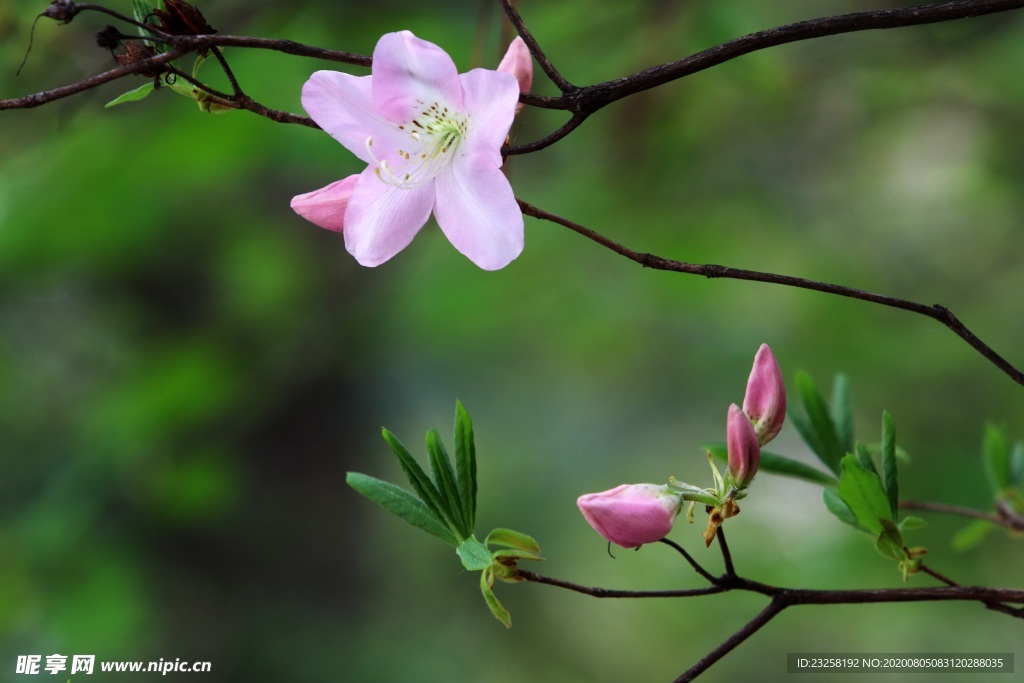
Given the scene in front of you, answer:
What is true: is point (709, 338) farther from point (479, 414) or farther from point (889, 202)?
point (479, 414)

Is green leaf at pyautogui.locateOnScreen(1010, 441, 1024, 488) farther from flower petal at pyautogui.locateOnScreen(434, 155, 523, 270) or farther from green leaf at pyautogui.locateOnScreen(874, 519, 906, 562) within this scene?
flower petal at pyautogui.locateOnScreen(434, 155, 523, 270)

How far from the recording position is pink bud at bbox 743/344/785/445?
46cm

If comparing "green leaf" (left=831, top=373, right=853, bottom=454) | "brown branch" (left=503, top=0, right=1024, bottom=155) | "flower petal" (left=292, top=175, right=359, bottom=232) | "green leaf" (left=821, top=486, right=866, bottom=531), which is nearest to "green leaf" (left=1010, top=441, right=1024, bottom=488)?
"green leaf" (left=831, top=373, right=853, bottom=454)

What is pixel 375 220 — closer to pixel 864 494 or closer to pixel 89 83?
pixel 89 83

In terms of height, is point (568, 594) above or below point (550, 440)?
below

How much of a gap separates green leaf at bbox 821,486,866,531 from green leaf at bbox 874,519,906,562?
0.03 m

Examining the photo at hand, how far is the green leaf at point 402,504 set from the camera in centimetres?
48

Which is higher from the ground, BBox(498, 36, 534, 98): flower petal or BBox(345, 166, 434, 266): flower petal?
BBox(498, 36, 534, 98): flower petal

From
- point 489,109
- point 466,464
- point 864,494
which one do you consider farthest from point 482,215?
point 864,494

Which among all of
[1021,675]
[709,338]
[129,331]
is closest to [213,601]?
[129,331]

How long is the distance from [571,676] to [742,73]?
79.1 inches

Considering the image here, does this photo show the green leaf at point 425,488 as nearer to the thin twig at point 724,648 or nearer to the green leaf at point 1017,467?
the thin twig at point 724,648

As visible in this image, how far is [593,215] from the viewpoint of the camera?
162 cm

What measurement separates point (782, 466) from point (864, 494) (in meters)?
0.16
